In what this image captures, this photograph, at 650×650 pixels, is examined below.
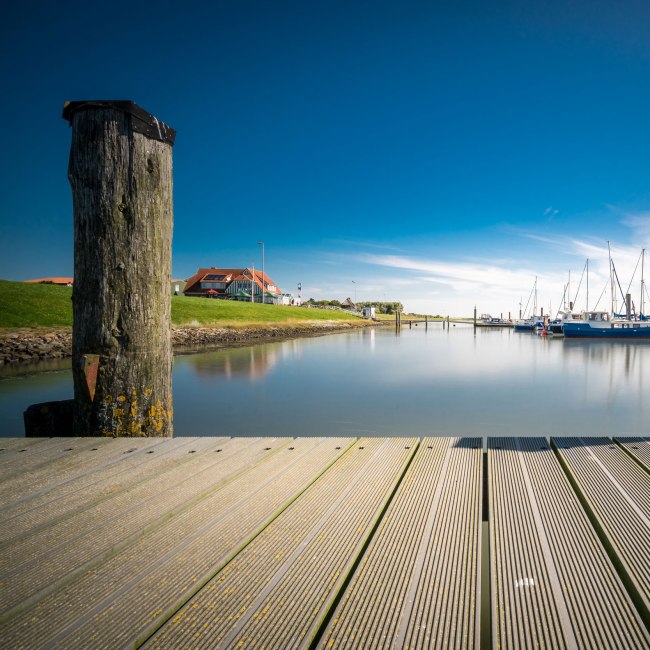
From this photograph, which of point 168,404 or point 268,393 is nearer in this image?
point 168,404

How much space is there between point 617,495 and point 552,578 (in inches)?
39.3

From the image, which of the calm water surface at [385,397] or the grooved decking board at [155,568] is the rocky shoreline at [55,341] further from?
the grooved decking board at [155,568]

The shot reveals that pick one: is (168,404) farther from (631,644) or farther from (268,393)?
(268,393)

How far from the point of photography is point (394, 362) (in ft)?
83.2

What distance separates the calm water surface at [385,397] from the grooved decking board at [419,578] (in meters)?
7.27

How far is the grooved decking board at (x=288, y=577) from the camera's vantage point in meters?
1.30

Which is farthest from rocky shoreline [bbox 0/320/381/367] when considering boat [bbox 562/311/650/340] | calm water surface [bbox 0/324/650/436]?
boat [bbox 562/311/650/340]

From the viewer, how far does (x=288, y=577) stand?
1575mm

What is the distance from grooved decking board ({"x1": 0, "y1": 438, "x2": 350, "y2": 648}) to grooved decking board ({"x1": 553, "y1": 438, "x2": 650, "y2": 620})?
1.47 m

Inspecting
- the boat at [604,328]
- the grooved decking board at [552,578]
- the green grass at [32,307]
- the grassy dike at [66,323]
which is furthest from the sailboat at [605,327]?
the grooved decking board at [552,578]

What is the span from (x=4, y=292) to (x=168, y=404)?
3617 cm

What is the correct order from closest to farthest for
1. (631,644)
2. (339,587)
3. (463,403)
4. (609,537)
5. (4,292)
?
1. (631,644)
2. (339,587)
3. (609,537)
4. (463,403)
5. (4,292)

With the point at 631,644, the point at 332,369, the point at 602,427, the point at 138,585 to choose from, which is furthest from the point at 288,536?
the point at 332,369

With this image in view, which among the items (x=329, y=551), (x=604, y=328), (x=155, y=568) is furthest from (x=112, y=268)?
(x=604, y=328)
